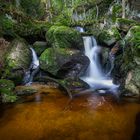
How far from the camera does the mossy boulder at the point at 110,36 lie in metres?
13.5

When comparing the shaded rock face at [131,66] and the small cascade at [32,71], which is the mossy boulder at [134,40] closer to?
the shaded rock face at [131,66]

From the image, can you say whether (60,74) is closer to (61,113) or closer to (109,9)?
(61,113)

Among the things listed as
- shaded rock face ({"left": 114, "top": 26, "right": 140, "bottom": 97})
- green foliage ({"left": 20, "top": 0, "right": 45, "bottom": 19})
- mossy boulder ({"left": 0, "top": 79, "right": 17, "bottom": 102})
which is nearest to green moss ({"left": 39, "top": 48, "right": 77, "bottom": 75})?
mossy boulder ({"left": 0, "top": 79, "right": 17, "bottom": 102})

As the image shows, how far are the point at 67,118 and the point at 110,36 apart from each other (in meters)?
7.40

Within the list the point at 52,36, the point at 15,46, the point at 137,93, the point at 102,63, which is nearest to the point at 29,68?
the point at 15,46

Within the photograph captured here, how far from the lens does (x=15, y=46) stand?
12.9 m

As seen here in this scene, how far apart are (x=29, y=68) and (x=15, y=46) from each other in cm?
148

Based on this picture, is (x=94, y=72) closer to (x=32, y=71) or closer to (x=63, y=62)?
(x=63, y=62)

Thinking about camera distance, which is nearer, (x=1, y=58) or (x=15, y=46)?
(x=1, y=58)

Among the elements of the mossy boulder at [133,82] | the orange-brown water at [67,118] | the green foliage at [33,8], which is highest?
the green foliage at [33,8]

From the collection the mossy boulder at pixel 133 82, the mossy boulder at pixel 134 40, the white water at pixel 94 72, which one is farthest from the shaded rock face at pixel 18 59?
the mossy boulder at pixel 134 40

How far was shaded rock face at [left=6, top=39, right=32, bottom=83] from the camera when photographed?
11.3 metres

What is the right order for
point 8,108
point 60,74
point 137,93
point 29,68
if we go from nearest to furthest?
point 8,108 → point 137,93 → point 60,74 → point 29,68

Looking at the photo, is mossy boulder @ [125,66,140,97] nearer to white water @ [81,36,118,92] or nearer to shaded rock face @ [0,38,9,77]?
white water @ [81,36,118,92]
